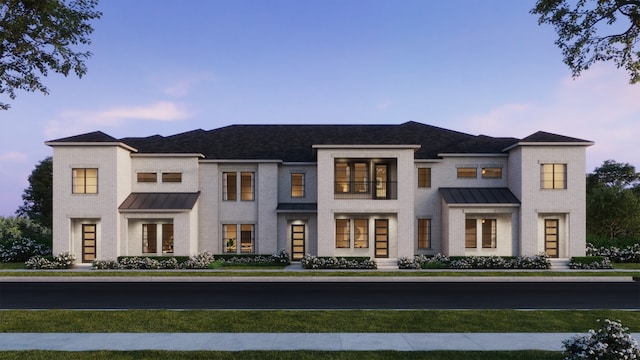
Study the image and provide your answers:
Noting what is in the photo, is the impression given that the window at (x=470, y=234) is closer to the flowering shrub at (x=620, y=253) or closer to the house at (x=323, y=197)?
the house at (x=323, y=197)

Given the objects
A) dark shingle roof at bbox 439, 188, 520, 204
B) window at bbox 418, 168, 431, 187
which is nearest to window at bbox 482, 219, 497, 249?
dark shingle roof at bbox 439, 188, 520, 204

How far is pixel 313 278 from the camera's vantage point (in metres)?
22.3

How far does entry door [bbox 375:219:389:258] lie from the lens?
29.9m

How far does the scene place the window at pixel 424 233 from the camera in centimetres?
3103

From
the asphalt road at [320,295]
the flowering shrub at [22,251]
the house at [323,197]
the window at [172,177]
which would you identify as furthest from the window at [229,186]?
the flowering shrub at [22,251]

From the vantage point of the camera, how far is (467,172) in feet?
103

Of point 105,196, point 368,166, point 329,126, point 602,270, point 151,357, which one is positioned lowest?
point 602,270

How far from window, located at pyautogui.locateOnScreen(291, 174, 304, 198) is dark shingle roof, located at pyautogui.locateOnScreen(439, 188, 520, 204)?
9.76 metres

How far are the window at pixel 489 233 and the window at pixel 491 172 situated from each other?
3110 mm

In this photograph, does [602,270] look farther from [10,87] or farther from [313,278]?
[10,87]

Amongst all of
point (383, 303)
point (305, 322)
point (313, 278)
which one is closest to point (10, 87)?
point (305, 322)

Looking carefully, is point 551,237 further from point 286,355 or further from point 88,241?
point 88,241

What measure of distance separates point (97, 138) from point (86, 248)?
7.17m

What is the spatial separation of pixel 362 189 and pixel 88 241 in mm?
18634
